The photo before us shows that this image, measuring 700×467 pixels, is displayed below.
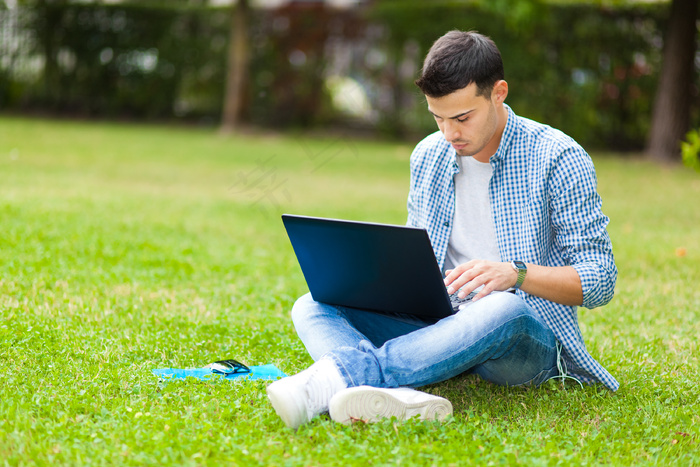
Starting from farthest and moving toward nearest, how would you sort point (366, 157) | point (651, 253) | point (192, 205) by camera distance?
point (366, 157) < point (192, 205) < point (651, 253)

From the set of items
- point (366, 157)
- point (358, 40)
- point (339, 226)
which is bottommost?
point (366, 157)

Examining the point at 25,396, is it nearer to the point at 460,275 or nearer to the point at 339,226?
the point at 339,226

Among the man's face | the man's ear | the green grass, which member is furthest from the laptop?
the man's ear

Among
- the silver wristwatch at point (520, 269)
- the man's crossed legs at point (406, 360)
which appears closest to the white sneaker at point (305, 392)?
the man's crossed legs at point (406, 360)

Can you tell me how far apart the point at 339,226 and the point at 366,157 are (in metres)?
10.0

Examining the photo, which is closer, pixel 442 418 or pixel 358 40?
pixel 442 418

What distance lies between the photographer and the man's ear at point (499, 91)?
9.65 ft

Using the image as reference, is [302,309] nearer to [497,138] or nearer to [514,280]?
[514,280]

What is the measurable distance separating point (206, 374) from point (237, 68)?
12420 mm

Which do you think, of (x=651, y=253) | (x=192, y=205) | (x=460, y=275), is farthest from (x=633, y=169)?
(x=460, y=275)

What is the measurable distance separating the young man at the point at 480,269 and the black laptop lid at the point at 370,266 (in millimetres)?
88

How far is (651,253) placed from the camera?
6105mm

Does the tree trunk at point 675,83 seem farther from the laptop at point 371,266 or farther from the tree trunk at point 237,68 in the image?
the laptop at point 371,266

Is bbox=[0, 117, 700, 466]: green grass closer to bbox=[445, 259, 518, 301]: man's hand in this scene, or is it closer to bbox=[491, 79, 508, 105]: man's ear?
bbox=[445, 259, 518, 301]: man's hand
